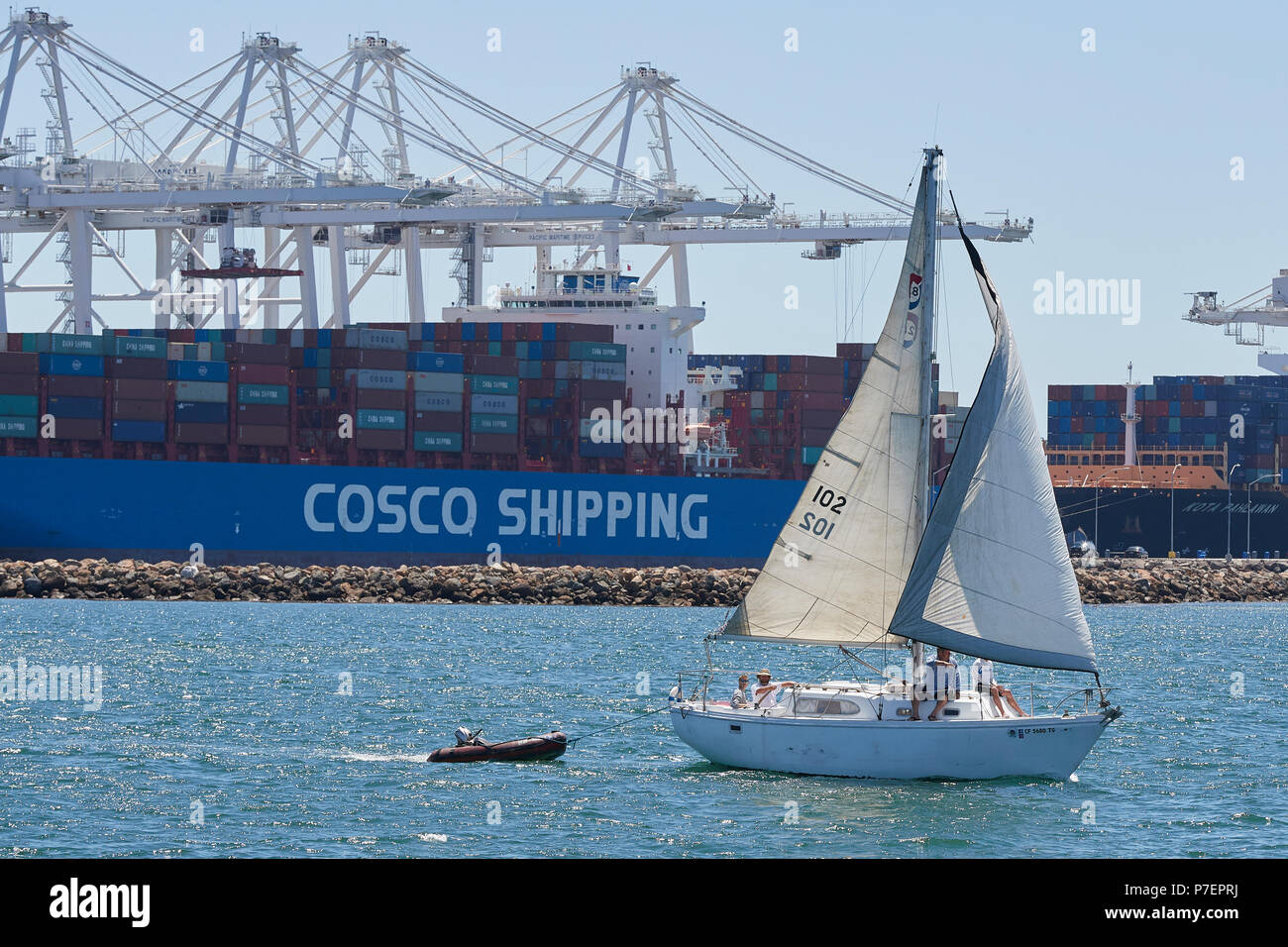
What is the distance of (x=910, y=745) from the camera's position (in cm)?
2136

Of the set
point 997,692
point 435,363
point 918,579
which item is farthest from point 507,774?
point 435,363

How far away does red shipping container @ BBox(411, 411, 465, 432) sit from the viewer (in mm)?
64500

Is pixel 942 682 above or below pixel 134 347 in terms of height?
below

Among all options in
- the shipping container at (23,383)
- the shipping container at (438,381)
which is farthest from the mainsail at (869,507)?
the shipping container at (438,381)

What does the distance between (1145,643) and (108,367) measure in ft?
112

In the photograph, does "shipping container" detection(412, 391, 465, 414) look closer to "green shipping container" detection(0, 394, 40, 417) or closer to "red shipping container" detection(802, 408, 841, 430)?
"green shipping container" detection(0, 394, 40, 417)

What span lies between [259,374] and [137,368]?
13.6ft

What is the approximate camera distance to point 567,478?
6750 centimetres

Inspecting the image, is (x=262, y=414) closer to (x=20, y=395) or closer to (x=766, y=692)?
(x=20, y=395)

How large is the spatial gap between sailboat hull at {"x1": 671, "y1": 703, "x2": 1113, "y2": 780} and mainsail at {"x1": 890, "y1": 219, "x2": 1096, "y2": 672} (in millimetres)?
887
